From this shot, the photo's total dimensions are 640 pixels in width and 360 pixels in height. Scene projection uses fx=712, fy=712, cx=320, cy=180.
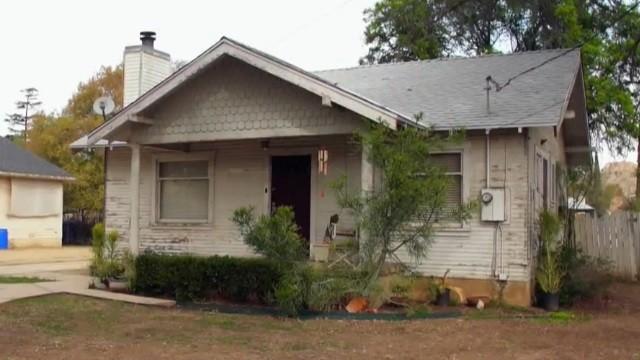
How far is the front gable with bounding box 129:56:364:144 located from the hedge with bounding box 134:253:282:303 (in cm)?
235

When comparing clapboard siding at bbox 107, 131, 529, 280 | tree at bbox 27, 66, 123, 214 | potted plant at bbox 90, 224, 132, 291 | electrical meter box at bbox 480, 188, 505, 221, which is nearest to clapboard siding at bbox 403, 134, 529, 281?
clapboard siding at bbox 107, 131, 529, 280

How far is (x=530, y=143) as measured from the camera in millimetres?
12523

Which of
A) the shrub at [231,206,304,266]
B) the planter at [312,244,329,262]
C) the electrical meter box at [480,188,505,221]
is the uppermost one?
the electrical meter box at [480,188,505,221]

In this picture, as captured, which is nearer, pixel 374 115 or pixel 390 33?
pixel 374 115

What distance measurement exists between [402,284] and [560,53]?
6.60 meters

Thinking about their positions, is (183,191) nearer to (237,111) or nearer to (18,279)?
(237,111)

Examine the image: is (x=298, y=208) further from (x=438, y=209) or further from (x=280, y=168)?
(x=438, y=209)

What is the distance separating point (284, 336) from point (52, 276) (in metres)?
8.78

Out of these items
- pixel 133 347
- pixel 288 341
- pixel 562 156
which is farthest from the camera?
pixel 562 156

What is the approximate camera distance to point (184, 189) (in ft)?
50.5

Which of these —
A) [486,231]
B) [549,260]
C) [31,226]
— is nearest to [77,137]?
[31,226]

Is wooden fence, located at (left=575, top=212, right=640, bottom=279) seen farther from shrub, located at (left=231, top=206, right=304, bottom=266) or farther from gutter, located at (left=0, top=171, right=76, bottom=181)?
gutter, located at (left=0, top=171, right=76, bottom=181)

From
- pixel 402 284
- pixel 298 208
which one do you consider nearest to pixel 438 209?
pixel 402 284

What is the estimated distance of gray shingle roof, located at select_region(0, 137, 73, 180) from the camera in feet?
95.3
